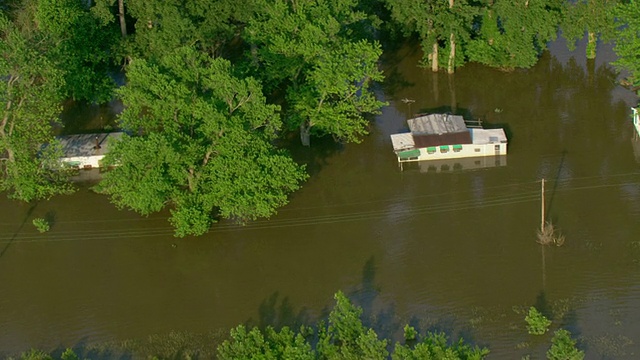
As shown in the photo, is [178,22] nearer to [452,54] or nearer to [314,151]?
[314,151]

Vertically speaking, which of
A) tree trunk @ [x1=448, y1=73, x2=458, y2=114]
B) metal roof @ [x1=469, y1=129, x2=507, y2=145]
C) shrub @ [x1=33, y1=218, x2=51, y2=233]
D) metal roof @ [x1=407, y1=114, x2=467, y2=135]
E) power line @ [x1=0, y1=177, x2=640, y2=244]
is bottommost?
power line @ [x1=0, y1=177, x2=640, y2=244]

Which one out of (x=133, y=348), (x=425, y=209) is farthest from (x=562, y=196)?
(x=133, y=348)

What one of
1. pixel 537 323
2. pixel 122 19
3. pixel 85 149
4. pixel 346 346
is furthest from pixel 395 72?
pixel 346 346

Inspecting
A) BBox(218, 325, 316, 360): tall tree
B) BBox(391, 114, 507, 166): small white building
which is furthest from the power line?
BBox(218, 325, 316, 360): tall tree

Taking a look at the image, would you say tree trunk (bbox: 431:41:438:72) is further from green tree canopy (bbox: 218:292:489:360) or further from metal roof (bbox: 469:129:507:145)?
green tree canopy (bbox: 218:292:489:360)

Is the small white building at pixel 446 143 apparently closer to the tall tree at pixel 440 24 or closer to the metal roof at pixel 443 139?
the metal roof at pixel 443 139

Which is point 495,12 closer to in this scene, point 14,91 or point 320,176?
point 320,176
